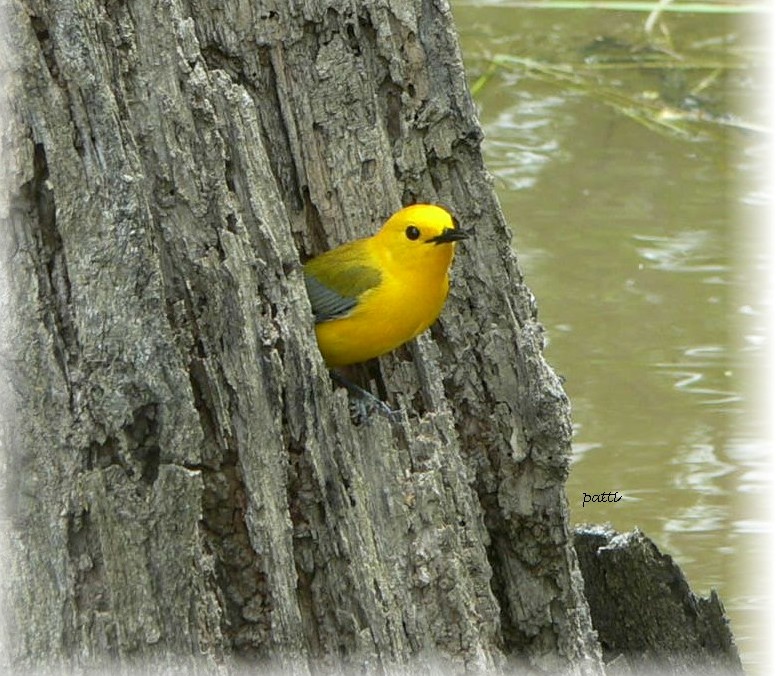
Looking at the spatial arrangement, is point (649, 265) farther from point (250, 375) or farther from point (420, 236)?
point (250, 375)

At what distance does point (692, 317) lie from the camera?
718 cm

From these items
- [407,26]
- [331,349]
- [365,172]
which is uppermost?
[407,26]

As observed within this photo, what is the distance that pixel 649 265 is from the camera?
7562 millimetres

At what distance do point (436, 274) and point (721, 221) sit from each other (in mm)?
4331

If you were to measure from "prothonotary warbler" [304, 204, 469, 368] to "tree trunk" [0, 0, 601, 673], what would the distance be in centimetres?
7

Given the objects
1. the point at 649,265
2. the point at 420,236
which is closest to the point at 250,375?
the point at 420,236

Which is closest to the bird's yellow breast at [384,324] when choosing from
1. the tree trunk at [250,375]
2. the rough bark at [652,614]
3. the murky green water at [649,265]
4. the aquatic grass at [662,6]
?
the tree trunk at [250,375]

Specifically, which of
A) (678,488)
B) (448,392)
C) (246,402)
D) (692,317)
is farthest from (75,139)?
(692,317)

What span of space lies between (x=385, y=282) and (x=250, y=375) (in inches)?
29.5

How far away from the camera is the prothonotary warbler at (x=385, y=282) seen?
381 centimetres

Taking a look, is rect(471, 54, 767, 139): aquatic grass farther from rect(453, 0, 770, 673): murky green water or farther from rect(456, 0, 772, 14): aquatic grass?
rect(456, 0, 772, 14): aquatic grass

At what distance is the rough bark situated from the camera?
4.41 metres

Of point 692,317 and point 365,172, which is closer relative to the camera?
point 365,172

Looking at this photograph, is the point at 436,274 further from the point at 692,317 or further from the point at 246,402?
the point at 692,317
